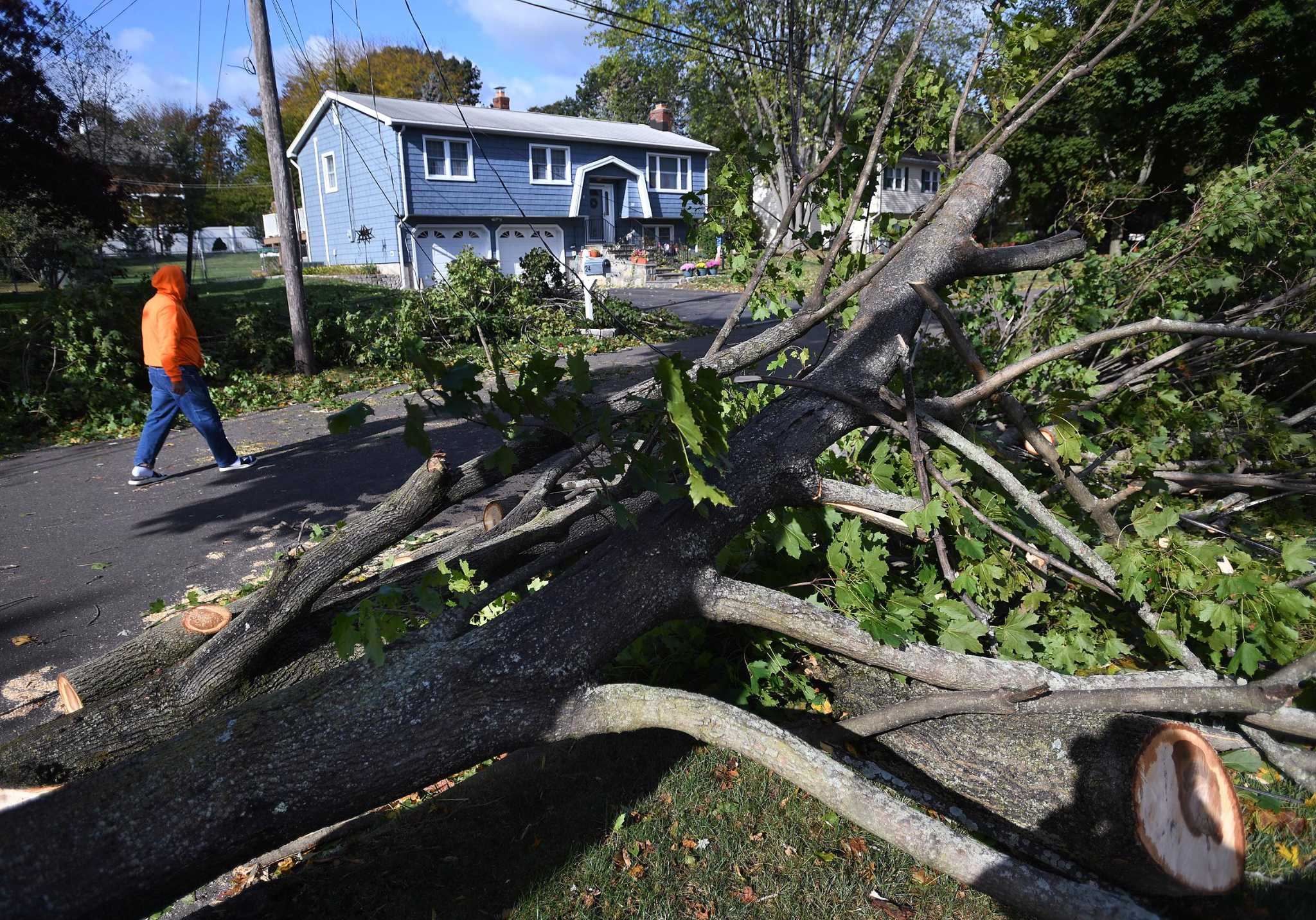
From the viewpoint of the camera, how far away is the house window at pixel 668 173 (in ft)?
103

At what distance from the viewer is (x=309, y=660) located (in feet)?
10.8

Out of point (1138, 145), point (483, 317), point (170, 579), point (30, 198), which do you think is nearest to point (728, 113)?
point (1138, 145)

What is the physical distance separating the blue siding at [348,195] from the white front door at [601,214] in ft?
25.8

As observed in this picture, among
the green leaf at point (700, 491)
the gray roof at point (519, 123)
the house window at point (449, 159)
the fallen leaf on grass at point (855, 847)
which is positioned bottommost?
the fallen leaf on grass at point (855, 847)

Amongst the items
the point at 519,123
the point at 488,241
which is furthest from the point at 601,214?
the point at 488,241

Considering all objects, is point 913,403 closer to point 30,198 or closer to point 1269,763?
point 1269,763

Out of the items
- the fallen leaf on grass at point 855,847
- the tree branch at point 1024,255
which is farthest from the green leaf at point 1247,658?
the tree branch at point 1024,255

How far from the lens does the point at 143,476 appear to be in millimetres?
7422

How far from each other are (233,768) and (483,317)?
461 inches

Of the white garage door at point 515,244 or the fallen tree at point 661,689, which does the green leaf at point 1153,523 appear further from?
the white garage door at point 515,244

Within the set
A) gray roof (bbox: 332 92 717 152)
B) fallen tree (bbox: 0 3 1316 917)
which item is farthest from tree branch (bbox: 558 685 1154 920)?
gray roof (bbox: 332 92 717 152)

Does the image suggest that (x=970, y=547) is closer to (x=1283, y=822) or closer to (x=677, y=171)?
(x=1283, y=822)

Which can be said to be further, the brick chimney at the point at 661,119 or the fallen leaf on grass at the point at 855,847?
the brick chimney at the point at 661,119

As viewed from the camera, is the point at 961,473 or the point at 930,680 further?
the point at 961,473
